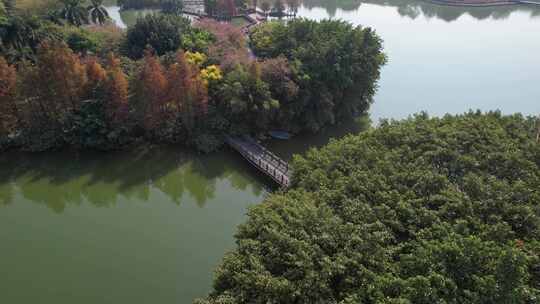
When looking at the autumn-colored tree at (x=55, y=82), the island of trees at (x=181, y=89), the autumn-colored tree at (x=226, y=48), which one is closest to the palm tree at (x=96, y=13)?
the island of trees at (x=181, y=89)

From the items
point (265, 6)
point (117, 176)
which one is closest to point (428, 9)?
point (265, 6)

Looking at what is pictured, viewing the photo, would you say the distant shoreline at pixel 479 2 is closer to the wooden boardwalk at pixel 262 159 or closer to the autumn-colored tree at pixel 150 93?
the wooden boardwalk at pixel 262 159

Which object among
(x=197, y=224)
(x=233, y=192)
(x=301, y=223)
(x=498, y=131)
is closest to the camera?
(x=301, y=223)

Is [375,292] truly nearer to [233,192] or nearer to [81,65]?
[233,192]

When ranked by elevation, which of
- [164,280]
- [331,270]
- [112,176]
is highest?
[331,270]

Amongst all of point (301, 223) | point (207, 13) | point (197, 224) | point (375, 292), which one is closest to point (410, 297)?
point (375, 292)
